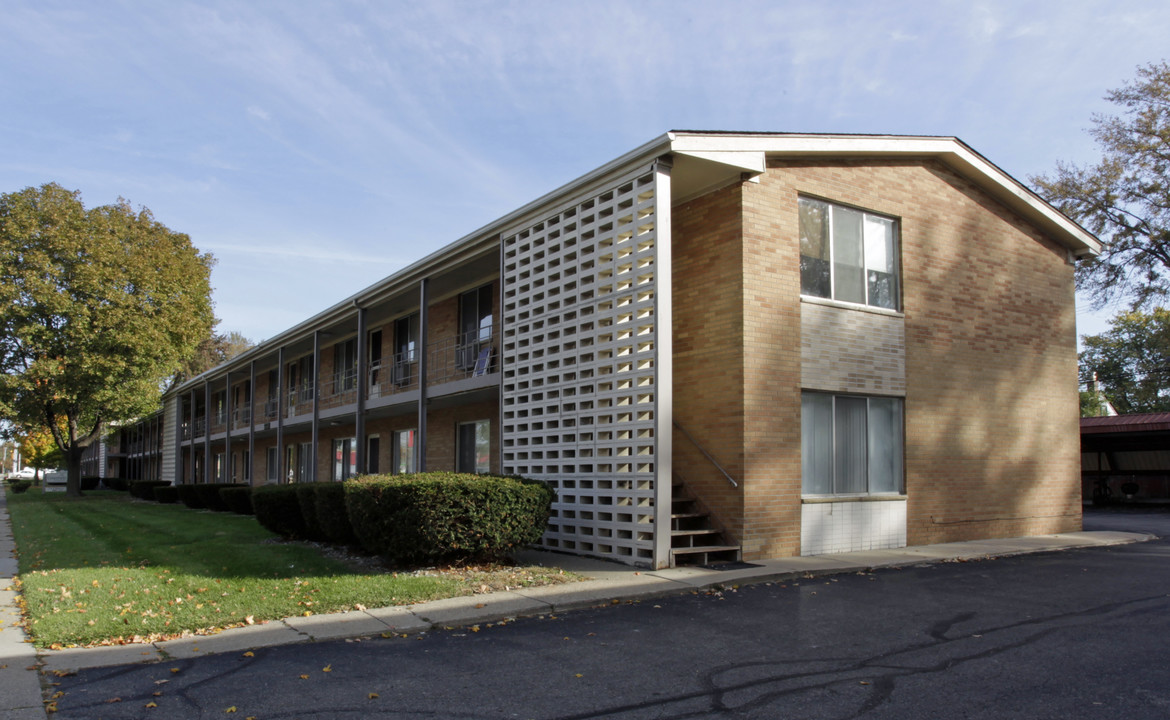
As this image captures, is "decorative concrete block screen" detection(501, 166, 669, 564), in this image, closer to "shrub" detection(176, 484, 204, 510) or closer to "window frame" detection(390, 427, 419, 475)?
"window frame" detection(390, 427, 419, 475)

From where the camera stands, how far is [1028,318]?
1558 centimetres

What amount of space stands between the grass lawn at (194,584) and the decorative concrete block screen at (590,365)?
5.25ft

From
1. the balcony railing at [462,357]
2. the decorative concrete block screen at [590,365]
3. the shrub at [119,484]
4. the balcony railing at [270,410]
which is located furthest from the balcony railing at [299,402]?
the shrub at [119,484]

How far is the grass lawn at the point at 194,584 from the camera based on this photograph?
734 centimetres

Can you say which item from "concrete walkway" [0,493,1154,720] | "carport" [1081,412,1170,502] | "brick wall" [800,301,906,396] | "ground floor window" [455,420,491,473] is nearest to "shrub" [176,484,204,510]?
"ground floor window" [455,420,491,473]

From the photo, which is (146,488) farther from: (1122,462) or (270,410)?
(1122,462)

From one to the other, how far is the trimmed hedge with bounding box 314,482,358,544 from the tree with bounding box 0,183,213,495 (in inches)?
848

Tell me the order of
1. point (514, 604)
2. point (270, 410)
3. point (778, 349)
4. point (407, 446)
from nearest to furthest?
point (514, 604)
point (778, 349)
point (407, 446)
point (270, 410)

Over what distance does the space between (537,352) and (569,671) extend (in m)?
7.35

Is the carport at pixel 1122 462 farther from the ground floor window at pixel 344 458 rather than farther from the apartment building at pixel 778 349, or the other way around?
the ground floor window at pixel 344 458

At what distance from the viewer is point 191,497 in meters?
26.7

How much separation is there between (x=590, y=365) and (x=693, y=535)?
8.75 ft

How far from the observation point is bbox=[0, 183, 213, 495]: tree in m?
29.7

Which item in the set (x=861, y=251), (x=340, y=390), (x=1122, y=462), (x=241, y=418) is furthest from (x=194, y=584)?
(x=1122, y=462)
